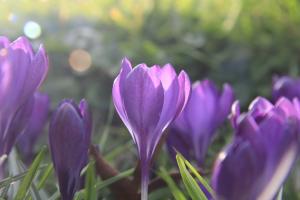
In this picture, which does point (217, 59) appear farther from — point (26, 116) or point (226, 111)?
point (26, 116)

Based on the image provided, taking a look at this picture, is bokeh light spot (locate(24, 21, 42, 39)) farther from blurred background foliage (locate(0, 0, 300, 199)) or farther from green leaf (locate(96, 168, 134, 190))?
green leaf (locate(96, 168, 134, 190))

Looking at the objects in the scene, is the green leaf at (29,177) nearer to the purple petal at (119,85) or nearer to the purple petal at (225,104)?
the purple petal at (119,85)

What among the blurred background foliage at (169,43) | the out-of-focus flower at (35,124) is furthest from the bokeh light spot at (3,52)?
the blurred background foliage at (169,43)

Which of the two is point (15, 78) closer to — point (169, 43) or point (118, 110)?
point (118, 110)

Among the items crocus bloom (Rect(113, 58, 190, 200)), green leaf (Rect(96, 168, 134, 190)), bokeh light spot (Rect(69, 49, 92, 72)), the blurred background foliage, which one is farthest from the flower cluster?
bokeh light spot (Rect(69, 49, 92, 72))

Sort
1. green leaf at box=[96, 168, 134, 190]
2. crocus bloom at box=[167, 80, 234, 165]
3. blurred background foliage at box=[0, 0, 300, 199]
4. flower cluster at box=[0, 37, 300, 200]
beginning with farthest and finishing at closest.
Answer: blurred background foliage at box=[0, 0, 300, 199] → crocus bloom at box=[167, 80, 234, 165] → green leaf at box=[96, 168, 134, 190] → flower cluster at box=[0, 37, 300, 200]

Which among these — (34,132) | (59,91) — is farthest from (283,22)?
(34,132)
